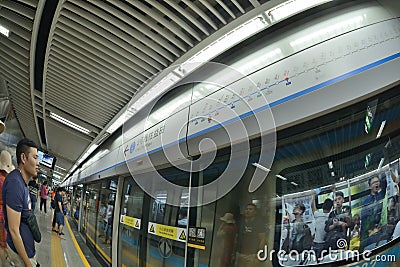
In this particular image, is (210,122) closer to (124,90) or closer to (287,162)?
(287,162)

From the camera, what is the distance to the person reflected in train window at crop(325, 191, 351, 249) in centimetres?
101

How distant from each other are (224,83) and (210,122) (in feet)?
0.93

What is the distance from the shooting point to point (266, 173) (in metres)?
1.38

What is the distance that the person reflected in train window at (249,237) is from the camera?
135cm

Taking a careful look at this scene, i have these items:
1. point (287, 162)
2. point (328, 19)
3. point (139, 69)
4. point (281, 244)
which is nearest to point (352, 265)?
→ point (281, 244)

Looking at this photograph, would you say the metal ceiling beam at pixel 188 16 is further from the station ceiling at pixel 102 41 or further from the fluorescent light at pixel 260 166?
the fluorescent light at pixel 260 166

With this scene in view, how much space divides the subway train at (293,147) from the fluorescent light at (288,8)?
92mm

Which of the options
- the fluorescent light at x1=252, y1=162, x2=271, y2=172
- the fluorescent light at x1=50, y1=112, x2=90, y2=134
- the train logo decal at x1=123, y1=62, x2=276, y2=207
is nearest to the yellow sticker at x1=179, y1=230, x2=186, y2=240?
the train logo decal at x1=123, y1=62, x2=276, y2=207

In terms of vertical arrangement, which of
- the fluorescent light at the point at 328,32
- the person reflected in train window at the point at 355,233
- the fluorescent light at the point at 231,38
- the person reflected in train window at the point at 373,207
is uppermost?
the fluorescent light at the point at 231,38

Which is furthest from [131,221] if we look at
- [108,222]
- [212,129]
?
[212,129]

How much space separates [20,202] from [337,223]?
4.71 feet

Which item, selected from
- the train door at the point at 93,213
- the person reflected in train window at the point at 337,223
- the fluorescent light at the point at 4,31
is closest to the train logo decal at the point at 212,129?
the person reflected in train window at the point at 337,223

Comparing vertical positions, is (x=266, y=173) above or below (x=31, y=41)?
below

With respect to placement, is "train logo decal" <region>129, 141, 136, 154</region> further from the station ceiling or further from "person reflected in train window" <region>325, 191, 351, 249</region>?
"person reflected in train window" <region>325, 191, 351, 249</region>
